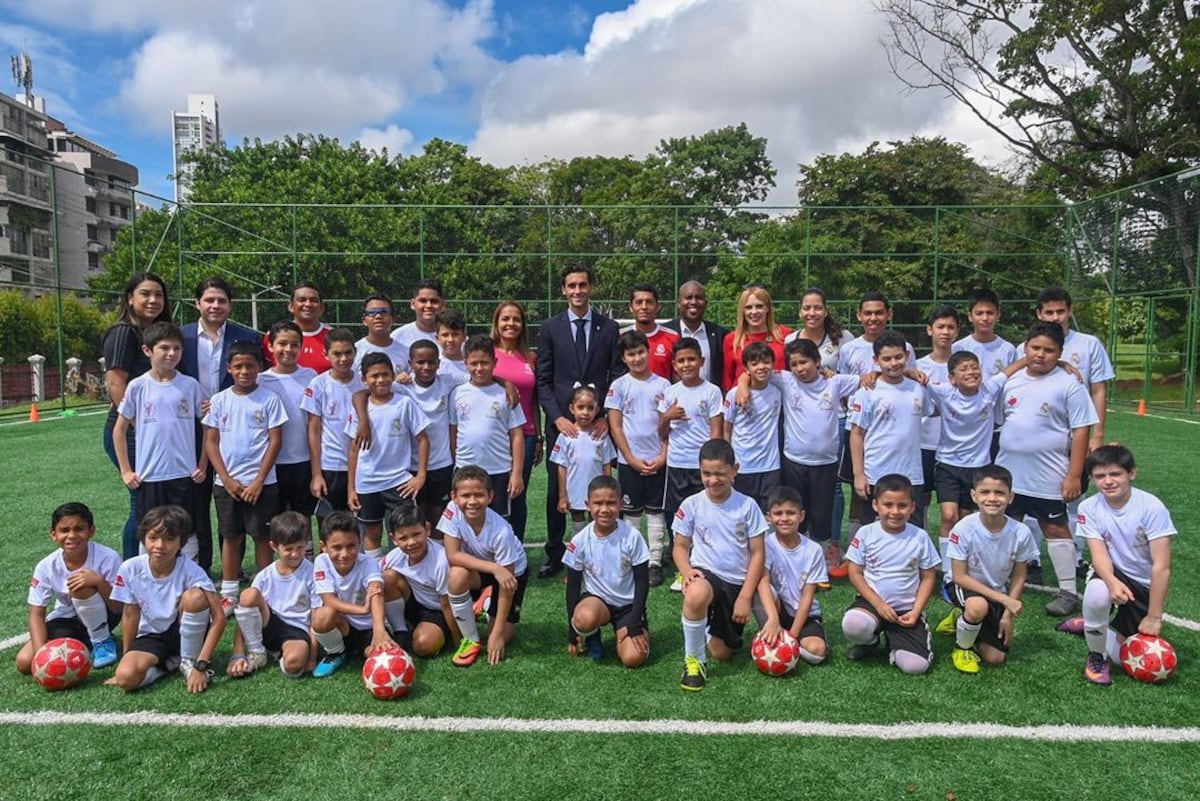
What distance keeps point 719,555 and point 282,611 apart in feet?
6.72

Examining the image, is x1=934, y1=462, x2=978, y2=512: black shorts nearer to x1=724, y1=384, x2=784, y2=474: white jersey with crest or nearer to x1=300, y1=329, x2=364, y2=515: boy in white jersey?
x1=724, y1=384, x2=784, y2=474: white jersey with crest

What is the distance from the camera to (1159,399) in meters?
16.5

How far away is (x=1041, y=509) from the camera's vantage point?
4418 millimetres

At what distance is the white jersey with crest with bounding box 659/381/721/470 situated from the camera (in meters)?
4.76

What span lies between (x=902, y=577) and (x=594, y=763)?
5.72 feet

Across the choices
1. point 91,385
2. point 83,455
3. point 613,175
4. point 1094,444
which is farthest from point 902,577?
point 613,175

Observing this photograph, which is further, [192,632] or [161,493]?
[161,493]

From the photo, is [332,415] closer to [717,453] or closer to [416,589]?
[416,589]

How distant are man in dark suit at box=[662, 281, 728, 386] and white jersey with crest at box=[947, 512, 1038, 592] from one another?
1984 millimetres

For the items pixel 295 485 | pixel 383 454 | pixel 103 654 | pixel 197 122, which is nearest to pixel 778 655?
pixel 383 454

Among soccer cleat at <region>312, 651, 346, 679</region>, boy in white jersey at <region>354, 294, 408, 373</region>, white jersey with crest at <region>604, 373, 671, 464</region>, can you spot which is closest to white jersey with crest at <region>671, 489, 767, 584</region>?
white jersey with crest at <region>604, 373, 671, 464</region>

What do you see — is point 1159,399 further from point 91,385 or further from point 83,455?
point 91,385

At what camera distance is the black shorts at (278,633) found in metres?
3.60

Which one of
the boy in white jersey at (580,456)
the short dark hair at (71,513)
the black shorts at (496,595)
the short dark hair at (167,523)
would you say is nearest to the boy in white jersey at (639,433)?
the boy in white jersey at (580,456)
